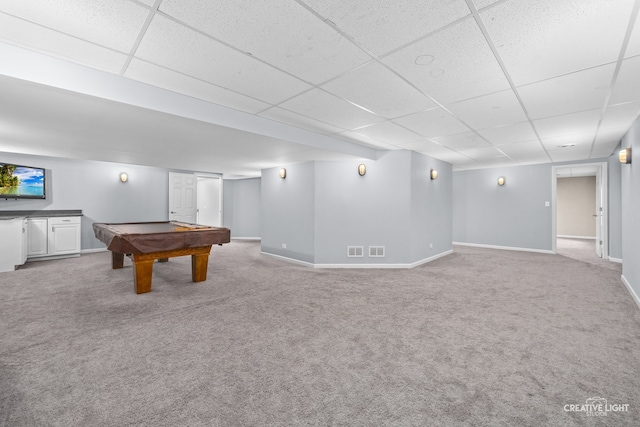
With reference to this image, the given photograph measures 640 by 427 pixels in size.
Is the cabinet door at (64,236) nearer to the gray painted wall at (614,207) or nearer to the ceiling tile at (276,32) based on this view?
the ceiling tile at (276,32)

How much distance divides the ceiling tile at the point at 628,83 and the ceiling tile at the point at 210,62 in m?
2.56

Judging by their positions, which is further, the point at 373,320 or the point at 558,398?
the point at 373,320

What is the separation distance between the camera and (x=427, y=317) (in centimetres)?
295

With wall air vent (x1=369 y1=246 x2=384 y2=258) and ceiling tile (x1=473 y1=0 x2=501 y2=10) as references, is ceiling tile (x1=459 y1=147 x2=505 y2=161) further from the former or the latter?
ceiling tile (x1=473 y1=0 x2=501 y2=10)

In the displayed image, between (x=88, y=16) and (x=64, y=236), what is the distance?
5987 millimetres

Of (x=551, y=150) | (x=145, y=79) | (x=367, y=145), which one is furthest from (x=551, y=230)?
(x=145, y=79)

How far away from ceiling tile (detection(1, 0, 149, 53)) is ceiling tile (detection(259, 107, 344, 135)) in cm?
158

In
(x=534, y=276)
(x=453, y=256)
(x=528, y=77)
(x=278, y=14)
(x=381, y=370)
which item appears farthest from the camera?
(x=453, y=256)

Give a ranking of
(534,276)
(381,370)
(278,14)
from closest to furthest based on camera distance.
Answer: (278,14) < (381,370) < (534,276)

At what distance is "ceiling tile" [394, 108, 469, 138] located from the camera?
11.1 ft

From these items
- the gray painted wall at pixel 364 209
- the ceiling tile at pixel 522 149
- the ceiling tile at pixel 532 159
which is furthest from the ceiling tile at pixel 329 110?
the ceiling tile at pixel 532 159

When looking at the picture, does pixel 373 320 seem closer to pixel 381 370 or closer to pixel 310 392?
pixel 381 370

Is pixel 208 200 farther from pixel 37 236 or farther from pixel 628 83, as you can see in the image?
pixel 628 83

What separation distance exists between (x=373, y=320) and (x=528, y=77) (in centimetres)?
259
